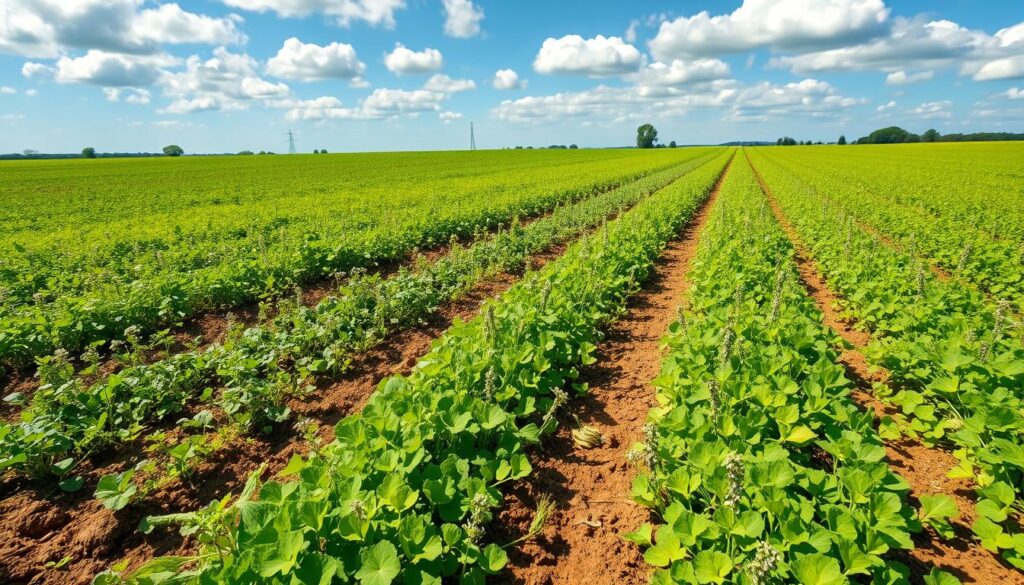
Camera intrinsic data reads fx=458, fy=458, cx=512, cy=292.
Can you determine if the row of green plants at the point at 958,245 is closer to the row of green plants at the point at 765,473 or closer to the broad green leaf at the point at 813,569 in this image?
the row of green plants at the point at 765,473

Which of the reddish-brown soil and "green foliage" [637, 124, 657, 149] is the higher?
"green foliage" [637, 124, 657, 149]

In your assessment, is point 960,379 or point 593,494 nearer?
point 593,494

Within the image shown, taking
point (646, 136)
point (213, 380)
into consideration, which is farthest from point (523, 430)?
point (646, 136)

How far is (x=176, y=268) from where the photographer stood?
9.03 m

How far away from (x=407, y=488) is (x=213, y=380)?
3.80 m

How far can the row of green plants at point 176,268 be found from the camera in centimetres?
594

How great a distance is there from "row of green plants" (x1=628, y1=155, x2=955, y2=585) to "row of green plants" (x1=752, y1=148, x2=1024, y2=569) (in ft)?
1.27

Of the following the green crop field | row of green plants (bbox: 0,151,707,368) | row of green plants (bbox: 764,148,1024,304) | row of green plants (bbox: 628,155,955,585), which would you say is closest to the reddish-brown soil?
the green crop field

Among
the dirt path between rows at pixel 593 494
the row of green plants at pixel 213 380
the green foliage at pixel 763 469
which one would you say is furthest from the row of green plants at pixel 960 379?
the row of green plants at pixel 213 380

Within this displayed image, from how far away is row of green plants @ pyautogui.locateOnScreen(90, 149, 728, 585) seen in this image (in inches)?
85.3

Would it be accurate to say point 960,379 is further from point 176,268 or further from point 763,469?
point 176,268

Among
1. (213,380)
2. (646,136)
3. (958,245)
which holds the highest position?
(646,136)

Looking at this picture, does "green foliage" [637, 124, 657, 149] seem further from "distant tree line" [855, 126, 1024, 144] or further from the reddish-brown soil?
the reddish-brown soil

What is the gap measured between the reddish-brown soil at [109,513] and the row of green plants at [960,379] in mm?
4853
